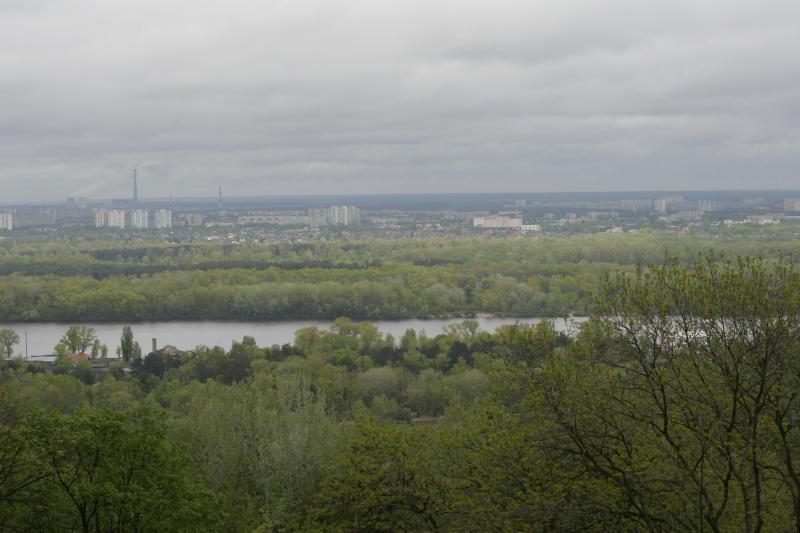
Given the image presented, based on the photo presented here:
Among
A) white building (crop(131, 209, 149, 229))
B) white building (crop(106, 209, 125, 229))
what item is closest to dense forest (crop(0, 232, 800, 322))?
white building (crop(106, 209, 125, 229))

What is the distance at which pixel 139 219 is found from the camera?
82500 millimetres

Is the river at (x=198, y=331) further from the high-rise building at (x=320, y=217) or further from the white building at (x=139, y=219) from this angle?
the high-rise building at (x=320, y=217)

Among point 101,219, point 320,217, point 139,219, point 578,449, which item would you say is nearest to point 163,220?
point 139,219

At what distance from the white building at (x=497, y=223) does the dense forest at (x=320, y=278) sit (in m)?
26.6

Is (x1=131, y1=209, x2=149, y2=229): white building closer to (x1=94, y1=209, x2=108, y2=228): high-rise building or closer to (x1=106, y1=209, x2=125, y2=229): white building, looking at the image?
(x1=106, y1=209, x2=125, y2=229): white building

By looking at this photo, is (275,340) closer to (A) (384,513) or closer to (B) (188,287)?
(B) (188,287)

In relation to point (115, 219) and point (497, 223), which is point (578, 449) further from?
point (115, 219)

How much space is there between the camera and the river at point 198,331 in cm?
2684

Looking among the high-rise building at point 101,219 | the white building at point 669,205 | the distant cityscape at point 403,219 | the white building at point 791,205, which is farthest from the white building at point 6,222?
the white building at point 791,205

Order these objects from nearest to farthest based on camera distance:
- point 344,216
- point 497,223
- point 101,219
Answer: point 101,219 → point 497,223 → point 344,216

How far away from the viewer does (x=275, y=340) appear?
89.8 ft

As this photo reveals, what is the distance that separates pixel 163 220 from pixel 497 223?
103 feet

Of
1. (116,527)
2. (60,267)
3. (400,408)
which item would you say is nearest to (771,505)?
(116,527)

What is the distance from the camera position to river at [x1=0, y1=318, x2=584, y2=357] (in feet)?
88.1
